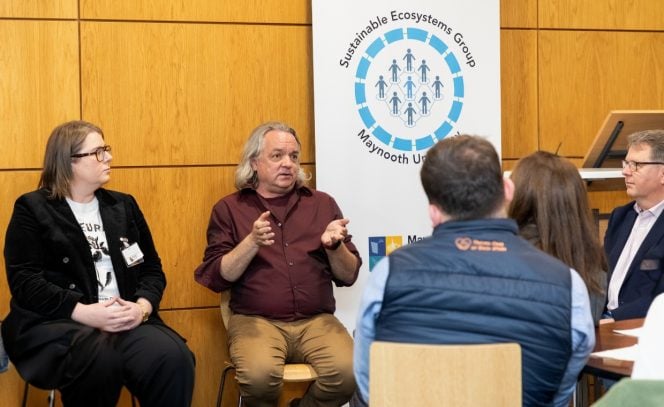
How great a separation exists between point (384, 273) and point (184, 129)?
263 cm

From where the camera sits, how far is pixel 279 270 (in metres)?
4.18

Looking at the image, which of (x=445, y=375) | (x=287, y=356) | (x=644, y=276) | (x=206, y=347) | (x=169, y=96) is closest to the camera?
(x=445, y=375)

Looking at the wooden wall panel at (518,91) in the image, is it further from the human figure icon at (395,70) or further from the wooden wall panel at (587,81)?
the human figure icon at (395,70)

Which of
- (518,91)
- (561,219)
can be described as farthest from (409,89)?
(561,219)

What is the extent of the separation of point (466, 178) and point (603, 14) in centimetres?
349

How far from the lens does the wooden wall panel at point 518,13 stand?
5195mm

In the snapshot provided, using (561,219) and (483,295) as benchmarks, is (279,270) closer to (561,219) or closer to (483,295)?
(561,219)

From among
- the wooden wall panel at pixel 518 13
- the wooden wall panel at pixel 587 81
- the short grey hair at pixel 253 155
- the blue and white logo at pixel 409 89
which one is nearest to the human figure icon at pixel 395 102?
the blue and white logo at pixel 409 89

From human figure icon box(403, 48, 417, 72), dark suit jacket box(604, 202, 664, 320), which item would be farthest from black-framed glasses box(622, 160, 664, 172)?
human figure icon box(403, 48, 417, 72)

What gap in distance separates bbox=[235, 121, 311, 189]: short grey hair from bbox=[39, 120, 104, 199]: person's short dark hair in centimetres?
80

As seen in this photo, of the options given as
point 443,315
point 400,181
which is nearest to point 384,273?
point 443,315

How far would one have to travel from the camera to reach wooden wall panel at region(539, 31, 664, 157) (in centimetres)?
527

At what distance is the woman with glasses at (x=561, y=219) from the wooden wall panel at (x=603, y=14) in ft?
8.22

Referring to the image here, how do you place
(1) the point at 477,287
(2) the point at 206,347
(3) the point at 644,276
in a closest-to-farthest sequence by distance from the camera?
1. (1) the point at 477,287
2. (3) the point at 644,276
3. (2) the point at 206,347
